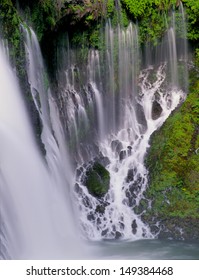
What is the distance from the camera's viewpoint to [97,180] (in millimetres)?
12750

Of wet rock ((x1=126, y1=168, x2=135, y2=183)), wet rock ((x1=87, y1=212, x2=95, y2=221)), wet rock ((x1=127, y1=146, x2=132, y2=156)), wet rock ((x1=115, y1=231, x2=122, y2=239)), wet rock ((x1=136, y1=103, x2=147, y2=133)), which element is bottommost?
wet rock ((x1=115, y1=231, x2=122, y2=239))

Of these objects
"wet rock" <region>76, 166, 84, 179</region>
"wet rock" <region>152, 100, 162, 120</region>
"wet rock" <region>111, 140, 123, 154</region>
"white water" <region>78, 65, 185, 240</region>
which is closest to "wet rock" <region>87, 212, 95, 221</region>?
"white water" <region>78, 65, 185, 240</region>

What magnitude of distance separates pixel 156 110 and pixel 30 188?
5798mm

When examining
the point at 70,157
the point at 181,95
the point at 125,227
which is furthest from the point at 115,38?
the point at 125,227

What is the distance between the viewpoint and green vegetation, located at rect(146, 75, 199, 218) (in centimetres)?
1202

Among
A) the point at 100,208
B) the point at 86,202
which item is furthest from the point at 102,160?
the point at 100,208

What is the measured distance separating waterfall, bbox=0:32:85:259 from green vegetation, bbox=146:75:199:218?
2131 mm

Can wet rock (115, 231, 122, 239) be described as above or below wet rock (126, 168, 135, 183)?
below

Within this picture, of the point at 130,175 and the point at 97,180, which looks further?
the point at 130,175

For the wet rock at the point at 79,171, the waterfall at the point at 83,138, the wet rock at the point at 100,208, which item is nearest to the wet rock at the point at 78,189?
the waterfall at the point at 83,138

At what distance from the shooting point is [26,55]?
11438 millimetres

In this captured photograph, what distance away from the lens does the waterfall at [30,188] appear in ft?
29.5

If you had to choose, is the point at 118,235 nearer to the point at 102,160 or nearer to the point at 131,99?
the point at 102,160

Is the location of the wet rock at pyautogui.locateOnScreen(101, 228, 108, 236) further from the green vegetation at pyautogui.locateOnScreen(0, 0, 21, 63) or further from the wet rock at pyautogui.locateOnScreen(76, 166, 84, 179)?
the green vegetation at pyautogui.locateOnScreen(0, 0, 21, 63)
